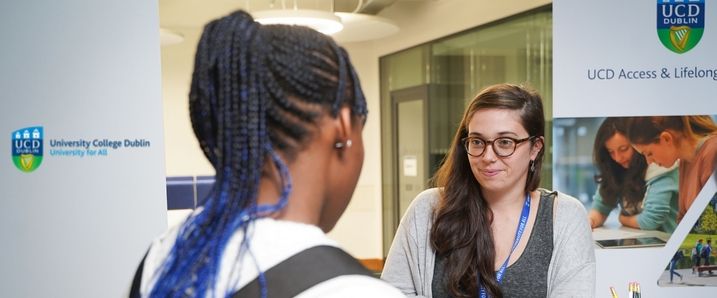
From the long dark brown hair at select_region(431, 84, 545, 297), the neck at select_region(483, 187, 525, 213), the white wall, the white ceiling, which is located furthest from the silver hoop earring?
the white wall

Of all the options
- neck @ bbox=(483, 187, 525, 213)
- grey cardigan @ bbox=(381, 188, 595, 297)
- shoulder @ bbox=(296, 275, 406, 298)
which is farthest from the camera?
neck @ bbox=(483, 187, 525, 213)

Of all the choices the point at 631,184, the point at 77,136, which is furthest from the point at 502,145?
the point at 77,136

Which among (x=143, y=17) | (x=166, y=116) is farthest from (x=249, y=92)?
(x=166, y=116)

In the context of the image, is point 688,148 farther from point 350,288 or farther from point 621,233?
point 350,288

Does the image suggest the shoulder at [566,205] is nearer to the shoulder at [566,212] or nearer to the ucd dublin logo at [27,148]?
the shoulder at [566,212]

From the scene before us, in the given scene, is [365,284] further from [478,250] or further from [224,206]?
[478,250]

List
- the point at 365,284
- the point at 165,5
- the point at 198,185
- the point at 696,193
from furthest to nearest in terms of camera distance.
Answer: the point at 165,5, the point at 198,185, the point at 696,193, the point at 365,284

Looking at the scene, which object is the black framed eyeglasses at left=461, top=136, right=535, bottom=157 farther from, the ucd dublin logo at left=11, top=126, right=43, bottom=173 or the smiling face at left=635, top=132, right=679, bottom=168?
the ucd dublin logo at left=11, top=126, right=43, bottom=173

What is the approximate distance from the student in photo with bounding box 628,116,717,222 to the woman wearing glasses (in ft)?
3.40

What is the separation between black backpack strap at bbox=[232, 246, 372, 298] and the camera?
0.58 m

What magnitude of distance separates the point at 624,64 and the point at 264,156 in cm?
224

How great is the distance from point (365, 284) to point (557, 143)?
2.23 m

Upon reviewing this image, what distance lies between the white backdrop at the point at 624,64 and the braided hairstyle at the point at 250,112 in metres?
2.03

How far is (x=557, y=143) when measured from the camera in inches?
102
